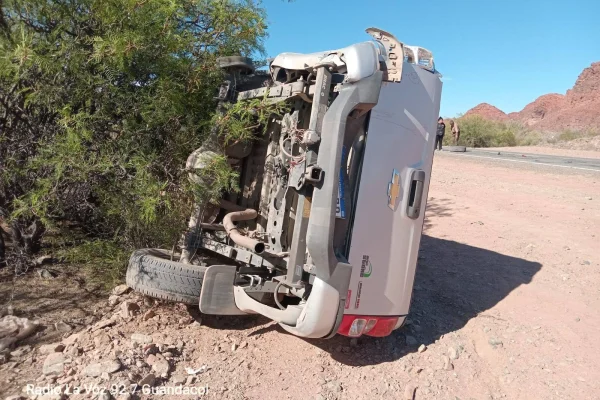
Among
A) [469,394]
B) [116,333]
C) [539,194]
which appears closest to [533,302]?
[469,394]

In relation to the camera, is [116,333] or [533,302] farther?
[533,302]

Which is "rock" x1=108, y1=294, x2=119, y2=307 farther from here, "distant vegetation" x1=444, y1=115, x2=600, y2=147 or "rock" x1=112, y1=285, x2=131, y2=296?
"distant vegetation" x1=444, y1=115, x2=600, y2=147

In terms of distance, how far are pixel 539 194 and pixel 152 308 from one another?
9.15m

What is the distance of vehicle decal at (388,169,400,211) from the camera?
3.53m

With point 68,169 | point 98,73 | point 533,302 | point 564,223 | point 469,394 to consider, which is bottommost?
point 469,394

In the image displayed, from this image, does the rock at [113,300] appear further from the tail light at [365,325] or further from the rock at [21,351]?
the tail light at [365,325]

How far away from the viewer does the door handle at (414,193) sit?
3.63 metres

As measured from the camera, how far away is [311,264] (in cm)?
333

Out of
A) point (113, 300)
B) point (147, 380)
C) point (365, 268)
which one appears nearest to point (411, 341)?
point (365, 268)

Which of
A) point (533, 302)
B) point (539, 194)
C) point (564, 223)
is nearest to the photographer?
point (533, 302)

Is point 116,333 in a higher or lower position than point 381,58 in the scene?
lower

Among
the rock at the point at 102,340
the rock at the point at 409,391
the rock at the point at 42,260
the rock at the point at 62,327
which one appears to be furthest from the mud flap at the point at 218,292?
the rock at the point at 42,260

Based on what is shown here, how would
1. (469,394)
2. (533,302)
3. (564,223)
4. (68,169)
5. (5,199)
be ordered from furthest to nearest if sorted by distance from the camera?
1. (564,223)
2. (533,302)
3. (5,199)
4. (68,169)
5. (469,394)

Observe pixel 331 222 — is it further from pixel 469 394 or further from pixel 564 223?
pixel 564 223
